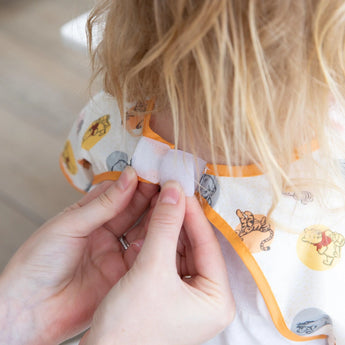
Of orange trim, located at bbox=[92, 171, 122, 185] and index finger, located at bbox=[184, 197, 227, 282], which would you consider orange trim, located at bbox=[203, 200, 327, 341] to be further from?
orange trim, located at bbox=[92, 171, 122, 185]

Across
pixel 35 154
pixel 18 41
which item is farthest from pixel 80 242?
pixel 18 41

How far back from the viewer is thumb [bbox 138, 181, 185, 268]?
0.60m

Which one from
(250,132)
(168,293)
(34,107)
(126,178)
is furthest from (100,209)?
(34,107)

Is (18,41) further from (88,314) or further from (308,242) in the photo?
(308,242)

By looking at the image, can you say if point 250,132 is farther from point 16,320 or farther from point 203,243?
point 16,320

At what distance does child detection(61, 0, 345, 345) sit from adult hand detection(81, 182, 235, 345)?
3cm

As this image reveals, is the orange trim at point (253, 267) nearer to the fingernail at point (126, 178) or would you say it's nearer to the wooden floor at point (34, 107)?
the fingernail at point (126, 178)

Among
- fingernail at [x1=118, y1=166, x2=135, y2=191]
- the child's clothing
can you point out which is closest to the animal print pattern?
the child's clothing

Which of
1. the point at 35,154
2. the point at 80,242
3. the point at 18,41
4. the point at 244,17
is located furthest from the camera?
the point at 18,41

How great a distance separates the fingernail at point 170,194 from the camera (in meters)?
0.61

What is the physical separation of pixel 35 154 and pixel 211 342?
648 mm

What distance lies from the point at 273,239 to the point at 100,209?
25 centimetres

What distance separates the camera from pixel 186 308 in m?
0.61

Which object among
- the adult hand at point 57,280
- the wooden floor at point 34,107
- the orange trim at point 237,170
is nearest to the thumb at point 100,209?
the adult hand at point 57,280
